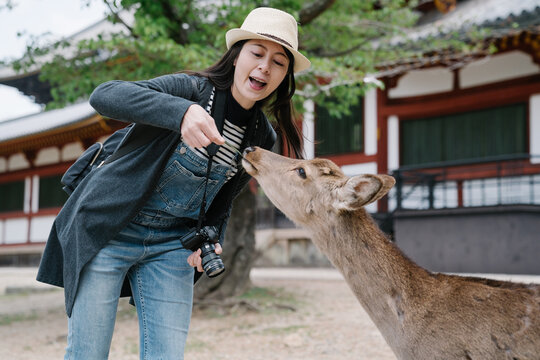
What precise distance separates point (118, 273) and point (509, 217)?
856 cm

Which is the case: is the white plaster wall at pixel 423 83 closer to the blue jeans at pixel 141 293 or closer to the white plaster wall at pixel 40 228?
the blue jeans at pixel 141 293

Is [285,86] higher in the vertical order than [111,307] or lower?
higher

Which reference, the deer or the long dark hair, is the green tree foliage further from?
the deer

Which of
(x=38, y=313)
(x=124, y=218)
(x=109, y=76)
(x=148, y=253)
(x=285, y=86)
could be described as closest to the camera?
(x=124, y=218)

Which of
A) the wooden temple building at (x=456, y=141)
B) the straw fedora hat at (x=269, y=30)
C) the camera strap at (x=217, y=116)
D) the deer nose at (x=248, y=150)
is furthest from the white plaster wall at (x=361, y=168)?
→ the camera strap at (x=217, y=116)

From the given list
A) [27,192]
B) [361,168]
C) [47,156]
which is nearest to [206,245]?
[361,168]

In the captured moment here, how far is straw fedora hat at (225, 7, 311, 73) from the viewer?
2.45 metres

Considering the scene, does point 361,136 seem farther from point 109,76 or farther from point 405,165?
point 109,76

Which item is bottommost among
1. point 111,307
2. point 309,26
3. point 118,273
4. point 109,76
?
point 111,307

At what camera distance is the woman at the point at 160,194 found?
7.36 ft

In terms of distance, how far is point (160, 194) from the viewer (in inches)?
97.5

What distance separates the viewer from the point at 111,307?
238cm

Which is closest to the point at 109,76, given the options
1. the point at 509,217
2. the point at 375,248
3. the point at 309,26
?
the point at 309,26

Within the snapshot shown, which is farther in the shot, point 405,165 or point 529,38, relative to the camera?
point 405,165
